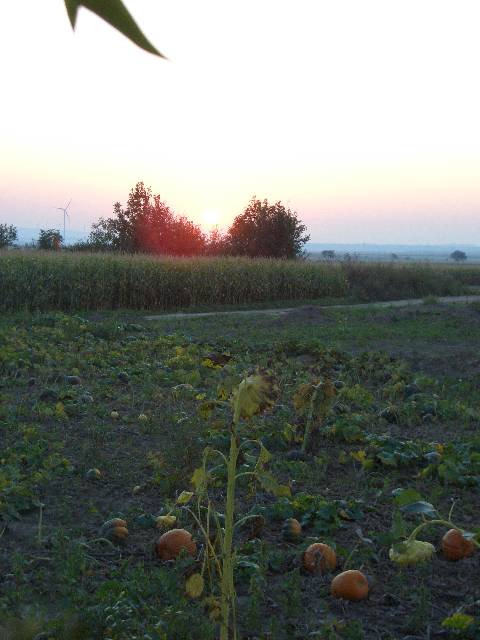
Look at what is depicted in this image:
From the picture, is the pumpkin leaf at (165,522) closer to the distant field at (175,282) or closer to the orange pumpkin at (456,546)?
the orange pumpkin at (456,546)

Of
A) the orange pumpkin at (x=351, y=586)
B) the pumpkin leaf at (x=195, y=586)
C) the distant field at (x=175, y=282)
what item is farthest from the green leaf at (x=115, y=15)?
the distant field at (x=175, y=282)

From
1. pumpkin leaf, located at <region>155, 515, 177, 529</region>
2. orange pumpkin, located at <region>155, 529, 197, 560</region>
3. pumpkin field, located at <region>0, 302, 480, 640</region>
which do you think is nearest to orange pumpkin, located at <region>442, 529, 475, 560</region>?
pumpkin field, located at <region>0, 302, 480, 640</region>

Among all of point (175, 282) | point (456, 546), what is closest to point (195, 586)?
point (456, 546)

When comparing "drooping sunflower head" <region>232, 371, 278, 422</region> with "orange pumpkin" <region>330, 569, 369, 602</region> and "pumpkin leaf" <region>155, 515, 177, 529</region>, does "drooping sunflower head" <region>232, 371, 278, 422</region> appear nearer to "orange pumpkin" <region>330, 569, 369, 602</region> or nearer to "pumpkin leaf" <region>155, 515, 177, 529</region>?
"orange pumpkin" <region>330, 569, 369, 602</region>

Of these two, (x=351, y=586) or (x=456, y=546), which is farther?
(x=456, y=546)

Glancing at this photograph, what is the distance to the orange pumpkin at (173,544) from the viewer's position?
350 cm

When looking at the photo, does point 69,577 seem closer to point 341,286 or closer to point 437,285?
point 341,286

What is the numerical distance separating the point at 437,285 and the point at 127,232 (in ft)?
46.1

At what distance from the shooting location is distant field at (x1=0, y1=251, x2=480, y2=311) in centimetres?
1912

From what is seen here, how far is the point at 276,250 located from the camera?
106 feet

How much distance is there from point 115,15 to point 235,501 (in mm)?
4215

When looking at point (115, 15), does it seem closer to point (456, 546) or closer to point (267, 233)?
point (456, 546)

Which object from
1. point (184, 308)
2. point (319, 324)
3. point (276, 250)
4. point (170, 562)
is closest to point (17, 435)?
point (170, 562)

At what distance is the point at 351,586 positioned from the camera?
3.13 metres
